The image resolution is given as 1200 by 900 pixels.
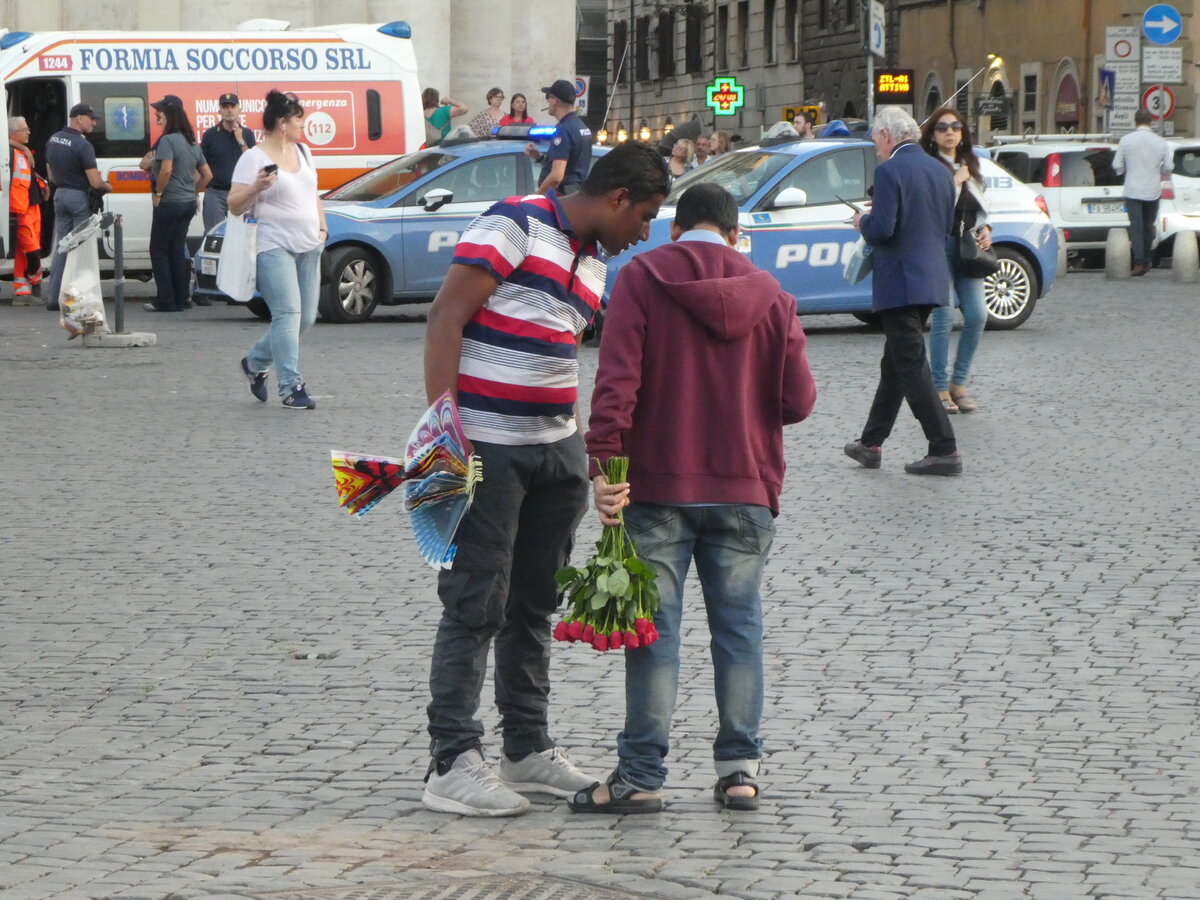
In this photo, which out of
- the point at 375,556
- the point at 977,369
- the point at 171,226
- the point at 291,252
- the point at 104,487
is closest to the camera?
the point at 375,556

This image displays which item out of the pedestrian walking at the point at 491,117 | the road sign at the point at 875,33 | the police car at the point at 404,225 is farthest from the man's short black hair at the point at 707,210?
the road sign at the point at 875,33

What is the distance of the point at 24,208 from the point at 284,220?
10091mm

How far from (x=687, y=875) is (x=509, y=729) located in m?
0.88

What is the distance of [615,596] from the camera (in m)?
4.94

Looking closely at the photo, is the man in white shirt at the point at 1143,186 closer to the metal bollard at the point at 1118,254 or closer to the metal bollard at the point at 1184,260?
the metal bollard at the point at 1118,254

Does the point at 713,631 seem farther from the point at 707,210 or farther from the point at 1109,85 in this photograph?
the point at 1109,85

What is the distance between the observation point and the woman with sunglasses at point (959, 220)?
1172 centimetres

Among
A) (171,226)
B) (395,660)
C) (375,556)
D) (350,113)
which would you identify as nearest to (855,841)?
(395,660)

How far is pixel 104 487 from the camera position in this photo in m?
10.1

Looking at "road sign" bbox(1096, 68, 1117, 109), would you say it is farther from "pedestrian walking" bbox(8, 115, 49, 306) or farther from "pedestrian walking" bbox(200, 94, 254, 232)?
"pedestrian walking" bbox(8, 115, 49, 306)

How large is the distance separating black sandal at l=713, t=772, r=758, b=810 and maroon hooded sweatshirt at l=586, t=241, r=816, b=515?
2.07 feet

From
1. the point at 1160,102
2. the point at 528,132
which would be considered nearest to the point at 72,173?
the point at 528,132

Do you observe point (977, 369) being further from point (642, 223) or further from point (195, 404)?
point (642, 223)

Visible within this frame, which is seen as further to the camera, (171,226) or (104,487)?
(171,226)
